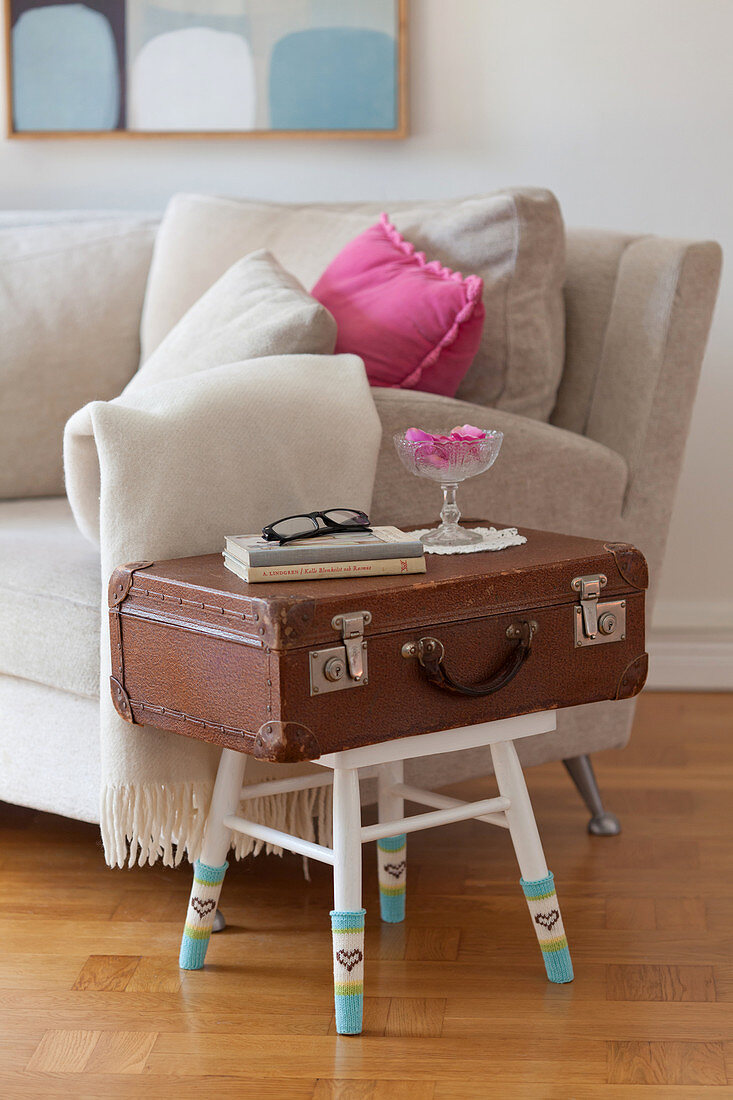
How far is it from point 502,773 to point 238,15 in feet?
5.61

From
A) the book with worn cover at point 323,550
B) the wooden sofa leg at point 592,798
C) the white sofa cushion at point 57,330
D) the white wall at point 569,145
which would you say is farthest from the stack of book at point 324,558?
the white wall at point 569,145

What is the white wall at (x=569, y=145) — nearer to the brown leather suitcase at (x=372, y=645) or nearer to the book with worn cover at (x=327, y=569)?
the brown leather suitcase at (x=372, y=645)

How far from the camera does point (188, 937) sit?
4.79ft

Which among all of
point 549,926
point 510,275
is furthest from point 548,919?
point 510,275

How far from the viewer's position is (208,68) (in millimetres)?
2518

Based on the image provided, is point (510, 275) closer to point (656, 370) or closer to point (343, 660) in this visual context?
point (656, 370)

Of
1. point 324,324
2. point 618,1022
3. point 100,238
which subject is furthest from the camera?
point 100,238

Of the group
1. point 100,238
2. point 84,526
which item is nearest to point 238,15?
point 100,238

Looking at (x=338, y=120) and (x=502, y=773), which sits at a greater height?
(x=338, y=120)

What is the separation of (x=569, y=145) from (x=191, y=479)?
4.72 ft

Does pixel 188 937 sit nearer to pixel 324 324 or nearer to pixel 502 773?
pixel 502 773

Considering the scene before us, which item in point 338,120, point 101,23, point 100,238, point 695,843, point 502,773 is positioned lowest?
point 695,843

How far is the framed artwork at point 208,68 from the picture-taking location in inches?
97.7

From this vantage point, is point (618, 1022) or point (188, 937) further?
point (188, 937)
